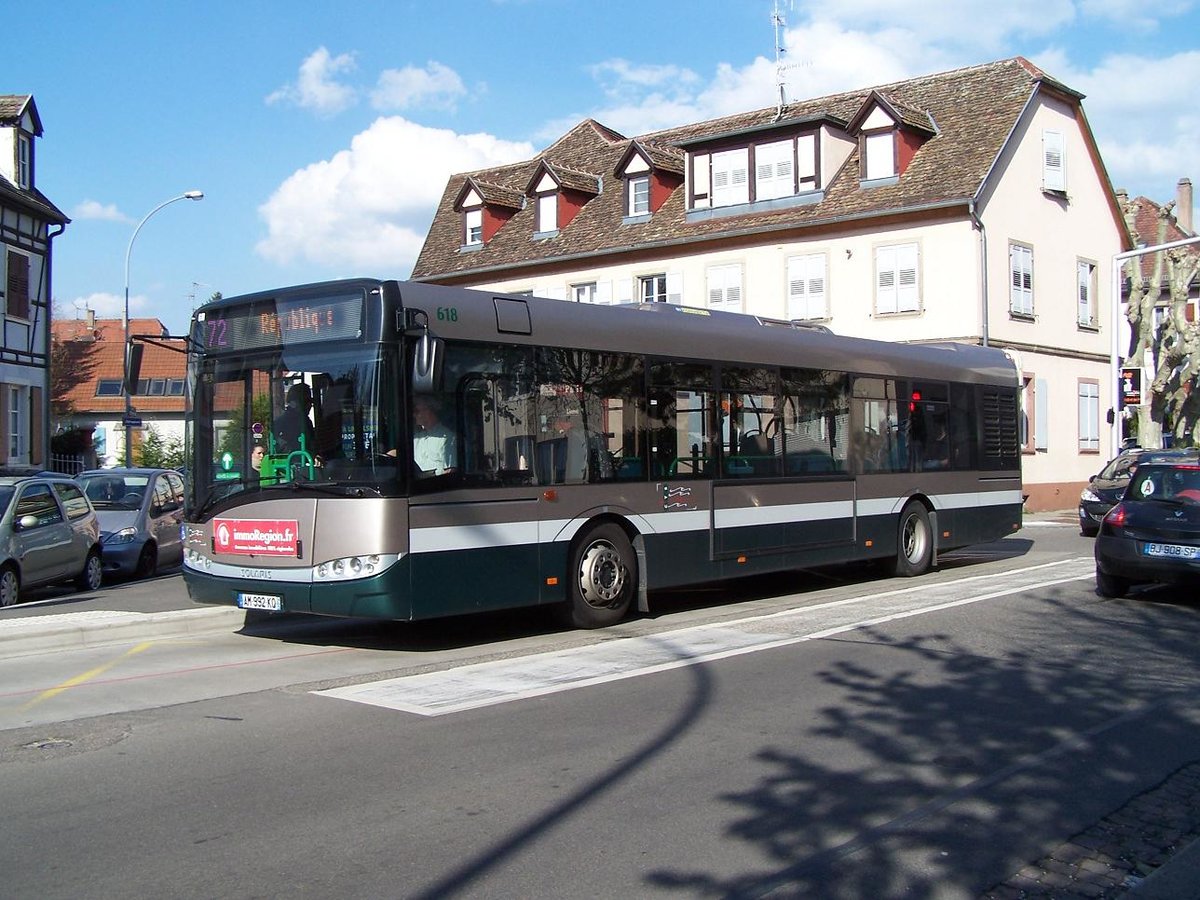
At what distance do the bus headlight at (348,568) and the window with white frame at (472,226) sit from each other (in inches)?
1345

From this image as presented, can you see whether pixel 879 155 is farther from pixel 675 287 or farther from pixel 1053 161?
pixel 675 287

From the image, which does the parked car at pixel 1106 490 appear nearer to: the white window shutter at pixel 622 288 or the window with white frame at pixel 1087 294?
the window with white frame at pixel 1087 294

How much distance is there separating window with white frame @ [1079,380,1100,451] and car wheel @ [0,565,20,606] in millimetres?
30518

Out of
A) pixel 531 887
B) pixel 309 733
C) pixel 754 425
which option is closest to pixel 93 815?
pixel 309 733

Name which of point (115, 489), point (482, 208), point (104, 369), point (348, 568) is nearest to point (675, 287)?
point (482, 208)

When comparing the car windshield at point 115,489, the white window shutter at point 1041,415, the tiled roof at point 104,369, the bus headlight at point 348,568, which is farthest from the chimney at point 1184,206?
the bus headlight at point 348,568

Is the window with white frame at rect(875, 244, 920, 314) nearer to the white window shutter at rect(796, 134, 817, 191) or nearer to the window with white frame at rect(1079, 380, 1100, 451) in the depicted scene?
the white window shutter at rect(796, 134, 817, 191)

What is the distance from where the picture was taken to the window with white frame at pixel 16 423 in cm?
3348

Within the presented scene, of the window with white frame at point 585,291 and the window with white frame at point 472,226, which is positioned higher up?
the window with white frame at point 472,226

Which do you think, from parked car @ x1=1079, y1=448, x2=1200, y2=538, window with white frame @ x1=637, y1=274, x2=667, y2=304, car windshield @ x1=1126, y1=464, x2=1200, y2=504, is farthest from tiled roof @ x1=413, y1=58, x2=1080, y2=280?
car windshield @ x1=1126, y1=464, x2=1200, y2=504

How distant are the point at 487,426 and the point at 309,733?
12.4 ft

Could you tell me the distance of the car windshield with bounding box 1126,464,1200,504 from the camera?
13.1 meters

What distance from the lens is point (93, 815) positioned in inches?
228

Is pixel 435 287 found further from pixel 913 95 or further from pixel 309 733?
pixel 913 95
